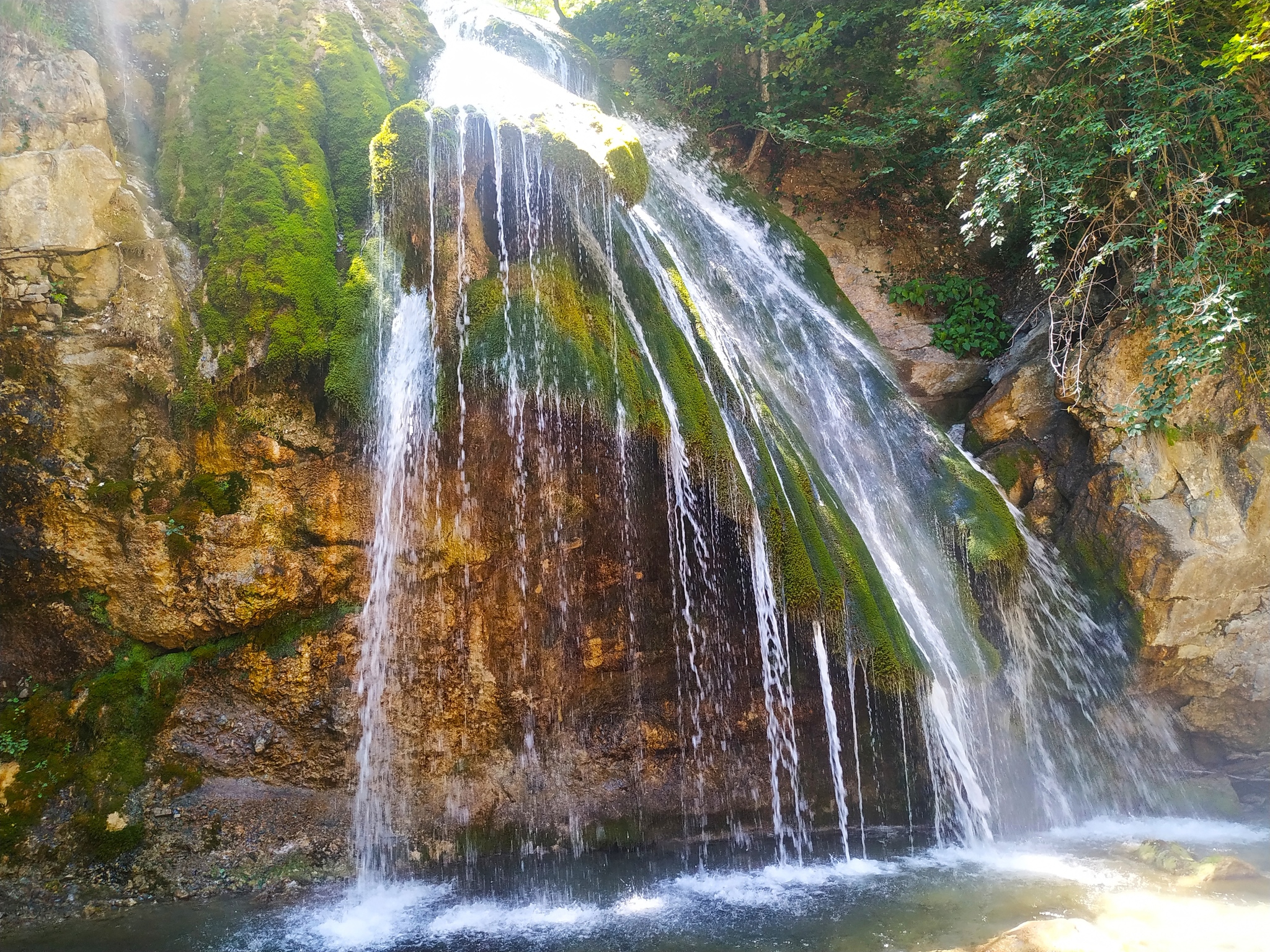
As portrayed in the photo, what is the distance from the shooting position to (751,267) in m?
8.84

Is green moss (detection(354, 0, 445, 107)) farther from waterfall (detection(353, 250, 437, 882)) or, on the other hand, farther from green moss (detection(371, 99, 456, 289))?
waterfall (detection(353, 250, 437, 882))

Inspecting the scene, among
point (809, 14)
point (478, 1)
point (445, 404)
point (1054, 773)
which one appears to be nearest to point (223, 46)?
point (478, 1)

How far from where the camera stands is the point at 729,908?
4.89m

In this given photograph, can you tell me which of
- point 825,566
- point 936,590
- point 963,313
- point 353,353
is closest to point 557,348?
point 353,353

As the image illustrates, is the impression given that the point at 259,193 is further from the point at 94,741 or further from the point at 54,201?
the point at 94,741

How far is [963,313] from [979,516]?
12.6ft

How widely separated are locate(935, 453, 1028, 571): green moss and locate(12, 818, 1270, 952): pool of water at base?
2.37m

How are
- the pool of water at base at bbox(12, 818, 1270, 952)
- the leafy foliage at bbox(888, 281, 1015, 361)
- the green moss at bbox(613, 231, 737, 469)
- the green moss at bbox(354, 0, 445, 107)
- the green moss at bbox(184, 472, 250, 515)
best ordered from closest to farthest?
the pool of water at base at bbox(12, 818, 1270, 952) → the green moss at bbox(184, 472, 250, 515) → the green moss at bbox(613, 231, 737, 469) → the green moss at bbox(354, 0, 445, 107) → the leafy foliage at bbox(888, 281, 1015, 361)

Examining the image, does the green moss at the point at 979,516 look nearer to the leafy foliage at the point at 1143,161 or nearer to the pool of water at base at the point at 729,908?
the leafy foliage at the point at 1143,161

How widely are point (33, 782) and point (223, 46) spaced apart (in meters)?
6.95

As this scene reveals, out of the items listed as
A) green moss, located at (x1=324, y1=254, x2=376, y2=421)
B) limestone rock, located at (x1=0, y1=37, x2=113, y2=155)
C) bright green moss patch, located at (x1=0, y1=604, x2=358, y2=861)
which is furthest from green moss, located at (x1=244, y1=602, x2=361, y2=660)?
limestone rock, located at (x1=0, y1=37, x2=113, y2=155)

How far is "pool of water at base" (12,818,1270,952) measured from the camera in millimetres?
4406

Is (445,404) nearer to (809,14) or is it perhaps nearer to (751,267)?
(751,267)

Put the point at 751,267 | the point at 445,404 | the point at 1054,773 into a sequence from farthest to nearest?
the point at 751,267, the point at 1054,773, the point at 445,404
